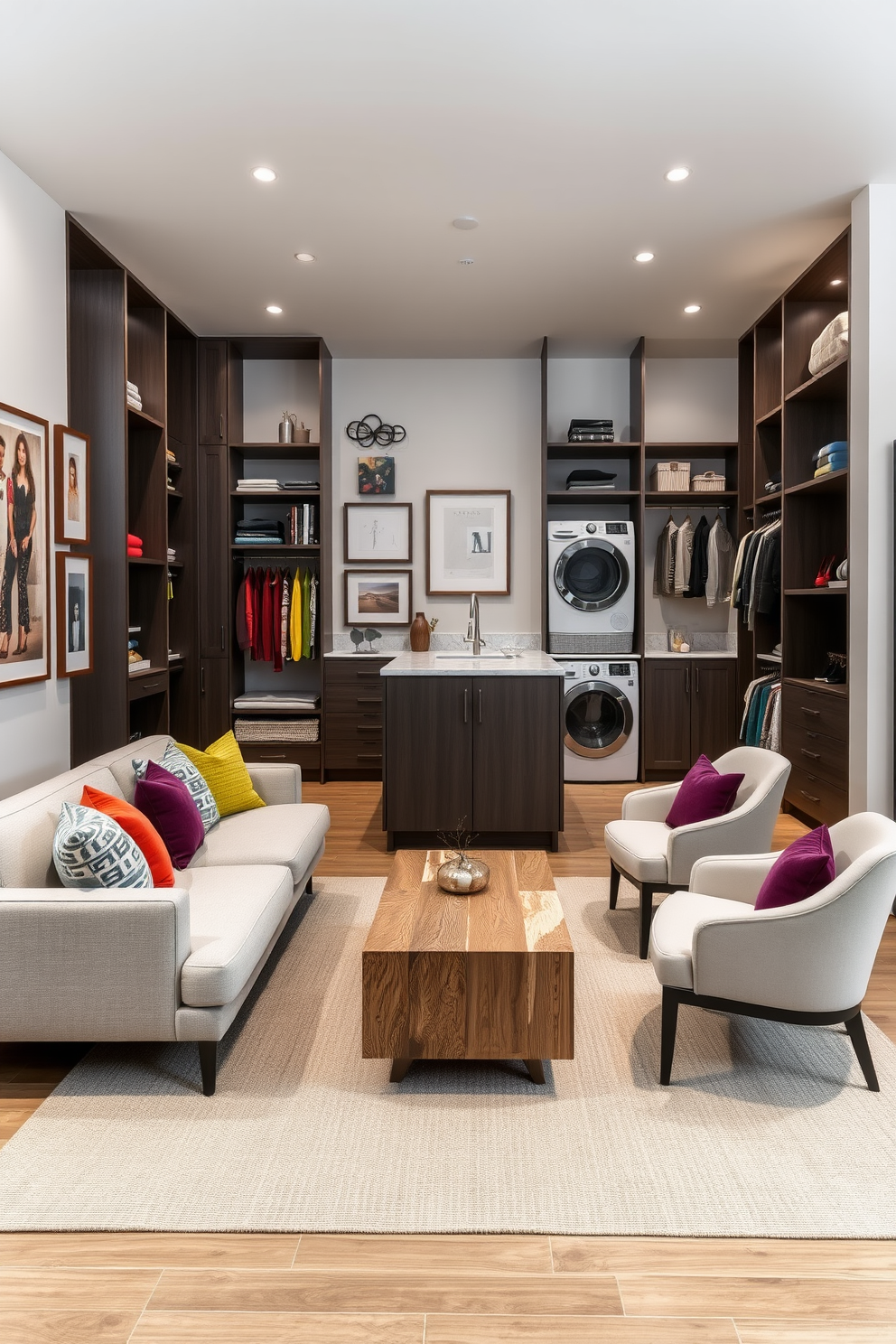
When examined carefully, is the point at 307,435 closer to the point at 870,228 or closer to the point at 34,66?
the point at 34,66

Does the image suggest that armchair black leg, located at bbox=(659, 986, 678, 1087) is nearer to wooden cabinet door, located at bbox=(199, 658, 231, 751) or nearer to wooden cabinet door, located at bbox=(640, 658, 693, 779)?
wooden cabinet door, located at bbox=(640, 658, 693, 779)

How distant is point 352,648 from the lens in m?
6.57

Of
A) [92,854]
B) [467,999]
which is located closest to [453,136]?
[92,854]

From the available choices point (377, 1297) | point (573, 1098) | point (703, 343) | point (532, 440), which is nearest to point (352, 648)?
point (532, 440)

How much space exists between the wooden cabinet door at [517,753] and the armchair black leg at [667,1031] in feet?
6.60

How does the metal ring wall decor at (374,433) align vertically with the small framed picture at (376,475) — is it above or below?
above

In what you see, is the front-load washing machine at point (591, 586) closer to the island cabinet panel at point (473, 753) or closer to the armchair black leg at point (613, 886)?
the island cabinet panel at point (473, 753)

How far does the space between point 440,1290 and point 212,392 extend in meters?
5.48

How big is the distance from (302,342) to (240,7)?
343 cm

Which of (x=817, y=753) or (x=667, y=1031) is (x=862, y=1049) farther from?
(x=817, y=753)

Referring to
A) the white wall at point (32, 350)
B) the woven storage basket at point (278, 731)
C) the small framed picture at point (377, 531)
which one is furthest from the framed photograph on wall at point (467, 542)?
the white wall at point (32, 350)

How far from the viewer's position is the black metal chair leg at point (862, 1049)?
228cm

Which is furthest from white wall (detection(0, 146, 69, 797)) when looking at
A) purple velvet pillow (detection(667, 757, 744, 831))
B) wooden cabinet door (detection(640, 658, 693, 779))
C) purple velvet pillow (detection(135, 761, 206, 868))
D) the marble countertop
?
wooden cabinet door (detection(640, 658, 693, 779))

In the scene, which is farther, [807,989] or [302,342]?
[302,342]
